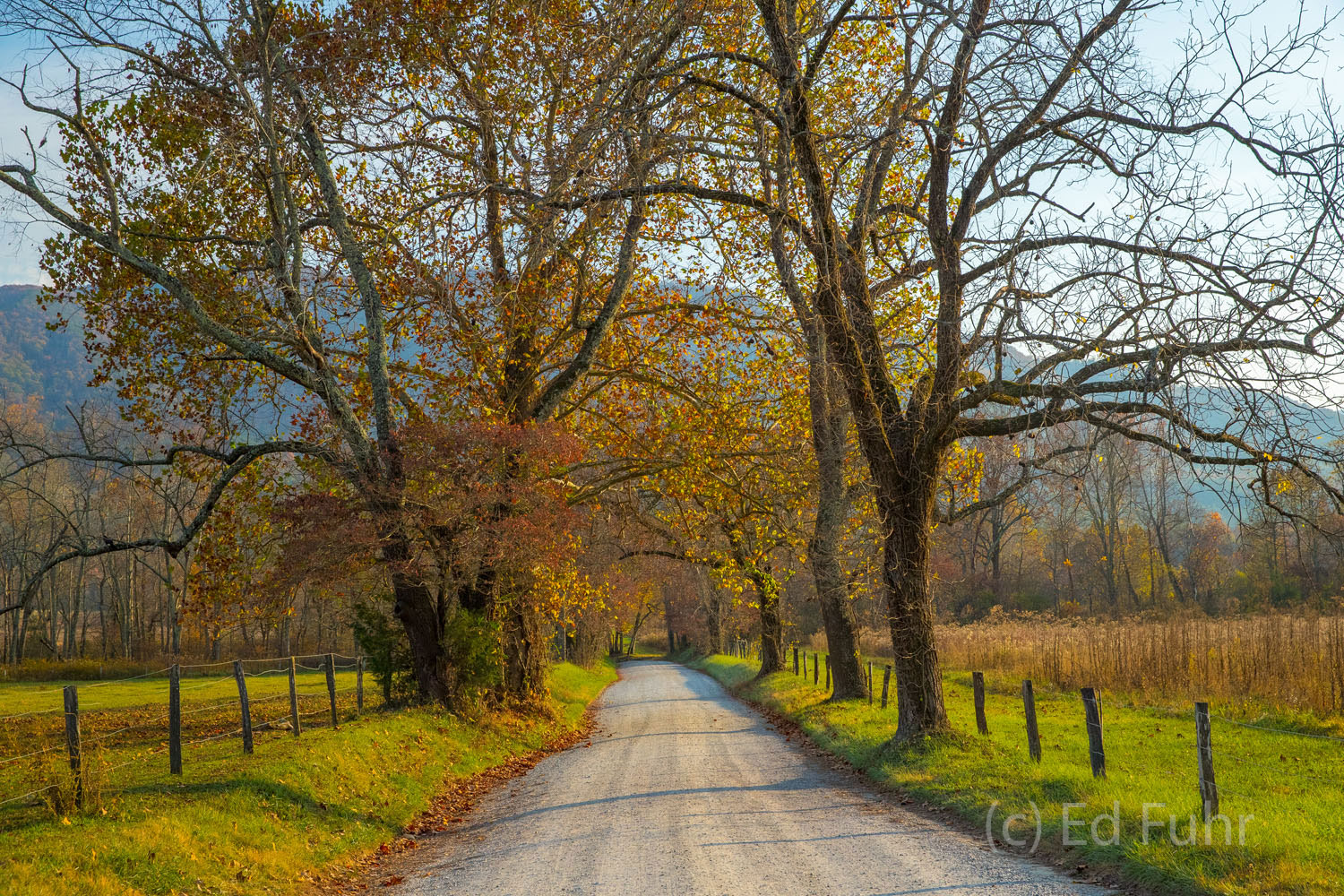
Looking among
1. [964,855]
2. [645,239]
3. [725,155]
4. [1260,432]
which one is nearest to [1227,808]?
[964,855]

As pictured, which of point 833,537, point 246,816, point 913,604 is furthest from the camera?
point 833,537

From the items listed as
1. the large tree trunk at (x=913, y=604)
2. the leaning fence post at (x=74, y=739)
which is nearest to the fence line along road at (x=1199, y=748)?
the large tree trunk at (x=913, y=604)

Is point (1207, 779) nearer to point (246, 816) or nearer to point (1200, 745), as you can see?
point (1200, 745)

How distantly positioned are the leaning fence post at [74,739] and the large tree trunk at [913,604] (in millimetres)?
9600

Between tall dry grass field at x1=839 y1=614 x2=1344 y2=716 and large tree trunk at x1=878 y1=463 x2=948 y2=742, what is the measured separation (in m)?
6.39

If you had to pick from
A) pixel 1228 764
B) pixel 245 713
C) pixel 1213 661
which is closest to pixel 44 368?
pixel 245 713

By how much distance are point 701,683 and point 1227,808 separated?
29873mm

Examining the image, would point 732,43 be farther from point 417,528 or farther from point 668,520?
point 668,520

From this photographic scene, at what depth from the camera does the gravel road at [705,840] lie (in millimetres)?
6500

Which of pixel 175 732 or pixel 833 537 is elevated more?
pixel 833 537

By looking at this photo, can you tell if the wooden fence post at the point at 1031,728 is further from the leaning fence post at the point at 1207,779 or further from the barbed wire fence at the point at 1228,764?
the leaning fence post at the point at 1207,779

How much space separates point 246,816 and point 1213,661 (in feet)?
51.0

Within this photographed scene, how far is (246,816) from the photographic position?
27.9 feet

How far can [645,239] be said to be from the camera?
53.6ft
